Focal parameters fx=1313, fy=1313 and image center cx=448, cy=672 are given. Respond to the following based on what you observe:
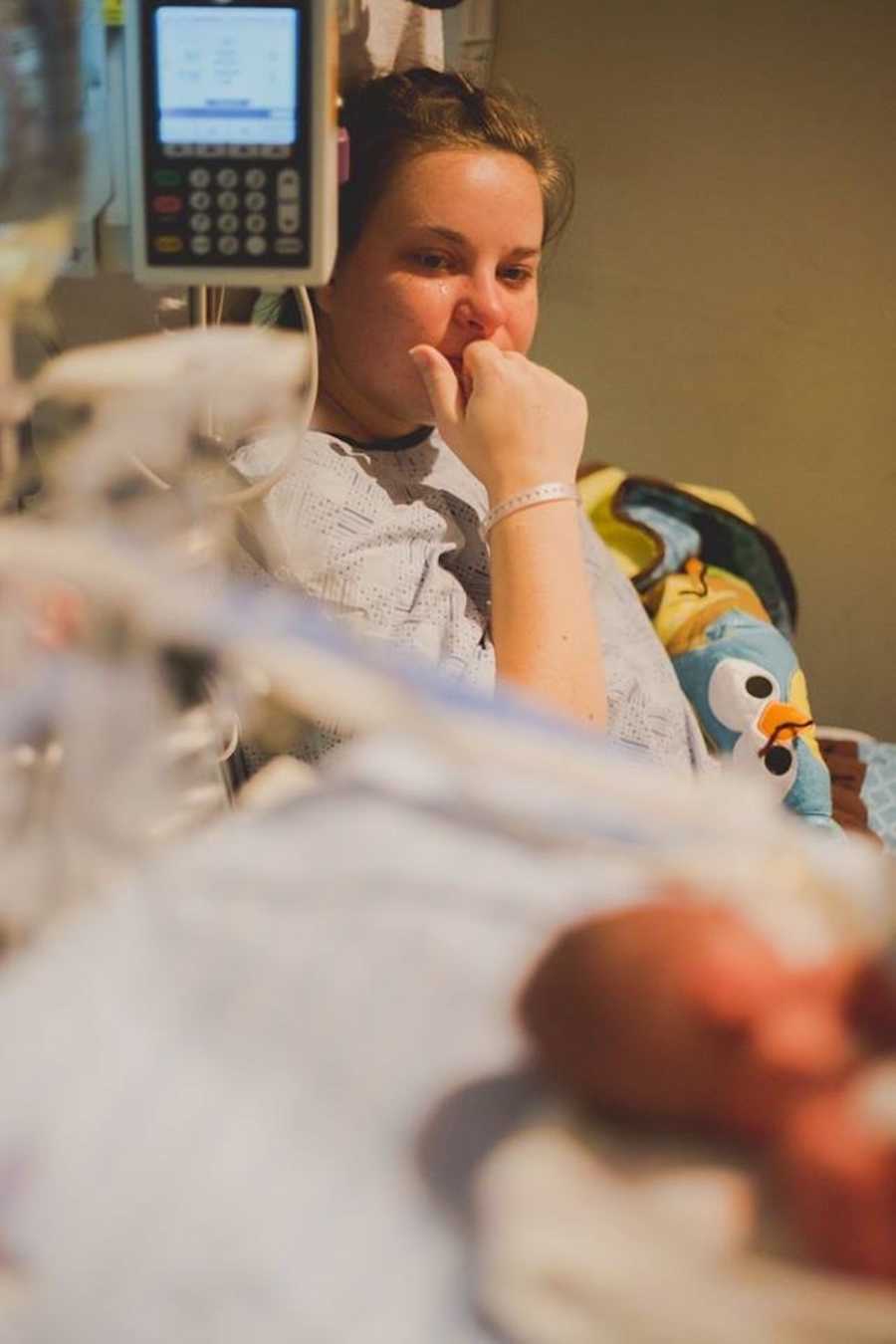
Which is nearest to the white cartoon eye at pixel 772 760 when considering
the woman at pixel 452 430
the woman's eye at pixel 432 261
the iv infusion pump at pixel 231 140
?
the woman at pixel 452 430

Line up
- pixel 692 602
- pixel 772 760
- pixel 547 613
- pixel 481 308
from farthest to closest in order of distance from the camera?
1. pixel 692 602
2. pixel 772 760
3. pixel 481 308
4. pixel 547 613

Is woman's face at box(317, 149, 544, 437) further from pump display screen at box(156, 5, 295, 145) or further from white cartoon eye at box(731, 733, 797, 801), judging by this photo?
white cartoon eye at box(731, 733, 797, 801)

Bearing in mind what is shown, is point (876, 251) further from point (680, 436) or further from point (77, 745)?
point (77, 745)

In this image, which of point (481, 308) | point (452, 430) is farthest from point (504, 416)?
point (481, 308)

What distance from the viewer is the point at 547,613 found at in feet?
3.35

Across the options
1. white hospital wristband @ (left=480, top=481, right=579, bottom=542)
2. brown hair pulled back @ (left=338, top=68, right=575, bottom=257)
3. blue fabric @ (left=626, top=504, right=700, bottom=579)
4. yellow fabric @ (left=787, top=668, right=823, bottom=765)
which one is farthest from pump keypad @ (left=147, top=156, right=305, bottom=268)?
blue fabric @ (left=626, top=504, right=700, bottom=579)

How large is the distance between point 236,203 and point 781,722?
90cm

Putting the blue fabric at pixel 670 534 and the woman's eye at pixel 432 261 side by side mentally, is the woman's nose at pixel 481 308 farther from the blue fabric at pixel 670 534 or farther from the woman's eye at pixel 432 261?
the blue fabric at pixel 670 534

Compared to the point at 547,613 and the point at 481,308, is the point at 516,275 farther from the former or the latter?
the point at 547,613

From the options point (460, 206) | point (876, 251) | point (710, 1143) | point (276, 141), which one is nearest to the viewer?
point (710, 1143)

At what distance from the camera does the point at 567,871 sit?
429mm

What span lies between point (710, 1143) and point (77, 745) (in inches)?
9.3

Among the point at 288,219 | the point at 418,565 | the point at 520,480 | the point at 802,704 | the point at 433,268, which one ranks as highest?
the point at 288,219

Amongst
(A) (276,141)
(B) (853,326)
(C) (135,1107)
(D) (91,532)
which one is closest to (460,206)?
(A) (276,141)
